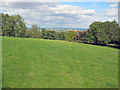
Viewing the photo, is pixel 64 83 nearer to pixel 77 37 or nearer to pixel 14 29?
pixel 14 29

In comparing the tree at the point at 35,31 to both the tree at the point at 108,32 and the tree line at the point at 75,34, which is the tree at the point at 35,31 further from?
the tree at the point at 108,32

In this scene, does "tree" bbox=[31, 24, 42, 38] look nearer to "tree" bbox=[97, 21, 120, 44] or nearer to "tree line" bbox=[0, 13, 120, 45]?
A: "tree line" bbox=[0, 13, 120, 45]

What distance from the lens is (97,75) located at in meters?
7.75

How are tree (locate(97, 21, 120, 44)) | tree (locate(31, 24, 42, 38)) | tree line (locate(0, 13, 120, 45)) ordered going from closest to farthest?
tree (locate(97, 21, 120, 44))
tree line (locate(0, 13, 120, 45))
tree (locate(31, 24, 42, 38))

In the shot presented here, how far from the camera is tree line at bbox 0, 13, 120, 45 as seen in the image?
39541 mm

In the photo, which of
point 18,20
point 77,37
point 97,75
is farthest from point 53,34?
point 97,75

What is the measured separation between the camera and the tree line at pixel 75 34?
39.5 metres

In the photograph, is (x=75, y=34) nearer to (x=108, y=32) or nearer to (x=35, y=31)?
(x=35, y=31)

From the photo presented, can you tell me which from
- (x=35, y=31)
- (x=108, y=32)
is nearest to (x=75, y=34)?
(x=35, y=31)

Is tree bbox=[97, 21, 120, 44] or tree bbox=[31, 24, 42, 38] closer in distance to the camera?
tree bbox=[97, 21, 120, 44]

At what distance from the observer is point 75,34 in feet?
Result: 200

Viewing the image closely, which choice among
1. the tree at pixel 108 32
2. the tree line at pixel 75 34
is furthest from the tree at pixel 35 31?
the tree at pixel 108 32

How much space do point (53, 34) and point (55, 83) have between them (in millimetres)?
67947

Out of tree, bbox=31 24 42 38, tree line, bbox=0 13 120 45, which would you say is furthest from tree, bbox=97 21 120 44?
tree, bbox=31 24 42 38
